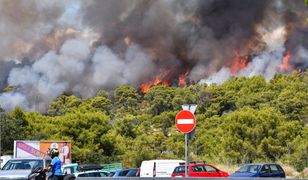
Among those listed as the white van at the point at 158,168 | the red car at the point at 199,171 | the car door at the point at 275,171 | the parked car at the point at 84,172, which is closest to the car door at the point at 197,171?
the red car at the point at 199,171

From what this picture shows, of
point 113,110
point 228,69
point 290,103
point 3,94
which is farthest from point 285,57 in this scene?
point 3,94

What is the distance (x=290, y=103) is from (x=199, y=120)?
2120cm

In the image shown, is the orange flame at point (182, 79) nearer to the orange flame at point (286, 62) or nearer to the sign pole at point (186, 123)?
the orange flame at point (286, 62)

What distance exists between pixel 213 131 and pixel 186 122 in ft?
197

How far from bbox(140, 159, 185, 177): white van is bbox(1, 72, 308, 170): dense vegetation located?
12193 millimetres

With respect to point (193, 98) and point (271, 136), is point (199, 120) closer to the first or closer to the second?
point (193, 98)

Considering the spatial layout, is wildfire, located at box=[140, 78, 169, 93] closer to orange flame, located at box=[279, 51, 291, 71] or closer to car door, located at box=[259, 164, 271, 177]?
orange flame, located at box=[279, 51, 291, 71]

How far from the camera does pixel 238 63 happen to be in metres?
160

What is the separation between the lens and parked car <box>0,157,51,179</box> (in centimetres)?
2374

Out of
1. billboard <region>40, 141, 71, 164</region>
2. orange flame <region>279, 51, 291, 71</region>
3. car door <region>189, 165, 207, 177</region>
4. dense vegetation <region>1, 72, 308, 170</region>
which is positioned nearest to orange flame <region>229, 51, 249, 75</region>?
orange flame <region>279, 51, 291, 71</region>

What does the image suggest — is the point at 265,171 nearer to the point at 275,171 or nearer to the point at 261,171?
the point at 261,171

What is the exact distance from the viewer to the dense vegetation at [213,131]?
5747 cm

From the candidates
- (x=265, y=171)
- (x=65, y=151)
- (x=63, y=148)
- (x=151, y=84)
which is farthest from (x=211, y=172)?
(x=151, y=84)

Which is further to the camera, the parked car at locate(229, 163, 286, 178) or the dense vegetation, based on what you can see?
the dense vegetation
